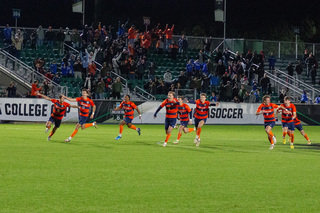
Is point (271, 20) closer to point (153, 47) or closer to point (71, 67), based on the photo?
point (153, 47)

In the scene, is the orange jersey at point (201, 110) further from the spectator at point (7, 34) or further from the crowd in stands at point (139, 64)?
the spectator at point (7, 34)

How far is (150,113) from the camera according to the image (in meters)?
39.4

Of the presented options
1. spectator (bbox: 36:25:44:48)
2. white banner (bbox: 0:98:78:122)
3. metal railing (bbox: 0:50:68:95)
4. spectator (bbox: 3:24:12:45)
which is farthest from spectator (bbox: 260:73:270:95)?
spectator (bbox: 3:24:12:45)

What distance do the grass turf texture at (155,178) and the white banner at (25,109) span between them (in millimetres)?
13718

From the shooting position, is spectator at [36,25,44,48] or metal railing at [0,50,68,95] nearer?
metal railing at [0,50,68,95]

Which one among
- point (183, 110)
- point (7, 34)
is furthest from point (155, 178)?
point (7, 34)

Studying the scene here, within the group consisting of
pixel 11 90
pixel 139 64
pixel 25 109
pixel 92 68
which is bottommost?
pixel 25 109

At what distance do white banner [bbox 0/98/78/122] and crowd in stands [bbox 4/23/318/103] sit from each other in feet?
5.11

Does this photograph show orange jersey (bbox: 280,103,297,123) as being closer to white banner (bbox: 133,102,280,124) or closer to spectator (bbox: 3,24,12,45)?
white banner (bbox: 133,102,280,124)

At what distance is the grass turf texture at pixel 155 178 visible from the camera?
35.7 ft

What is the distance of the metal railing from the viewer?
40.0m

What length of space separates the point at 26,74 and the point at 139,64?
7.56 m

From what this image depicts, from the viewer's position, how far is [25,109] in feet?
124

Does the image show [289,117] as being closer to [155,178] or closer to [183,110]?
[183,110]
